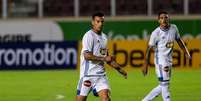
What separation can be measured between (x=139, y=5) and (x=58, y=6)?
358 cm

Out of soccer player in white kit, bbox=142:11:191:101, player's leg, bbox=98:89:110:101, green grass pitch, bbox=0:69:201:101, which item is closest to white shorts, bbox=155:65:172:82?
soccer player in white kit, bbox=142:11:191:101

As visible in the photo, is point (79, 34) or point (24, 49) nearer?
point (24, 49)

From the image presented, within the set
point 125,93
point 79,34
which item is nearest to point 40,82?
point 125,93

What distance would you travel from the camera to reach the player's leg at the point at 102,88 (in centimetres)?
1194

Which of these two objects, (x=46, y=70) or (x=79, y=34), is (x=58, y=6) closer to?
(x=79, y=34)

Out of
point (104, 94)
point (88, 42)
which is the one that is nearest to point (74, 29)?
point (88, 42)

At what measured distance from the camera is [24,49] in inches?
1141

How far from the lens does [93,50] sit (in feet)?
40.1

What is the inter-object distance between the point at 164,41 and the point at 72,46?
46.0 ft

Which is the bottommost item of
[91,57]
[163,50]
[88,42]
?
[163,50]

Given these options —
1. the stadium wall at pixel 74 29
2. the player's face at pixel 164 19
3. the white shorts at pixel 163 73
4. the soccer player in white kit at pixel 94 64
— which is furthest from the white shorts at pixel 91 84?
the stadium wall at pixel 74 29

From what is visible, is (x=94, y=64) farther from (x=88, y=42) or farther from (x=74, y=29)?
(x=74, y=29)

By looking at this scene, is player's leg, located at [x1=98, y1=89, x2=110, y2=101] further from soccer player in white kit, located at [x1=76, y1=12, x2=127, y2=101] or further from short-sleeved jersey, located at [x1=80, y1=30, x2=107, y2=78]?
short-sleeved jersey, located at [x1=80, y1=30, x2=107, y2=78]

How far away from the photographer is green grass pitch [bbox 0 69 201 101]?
60.1ft
